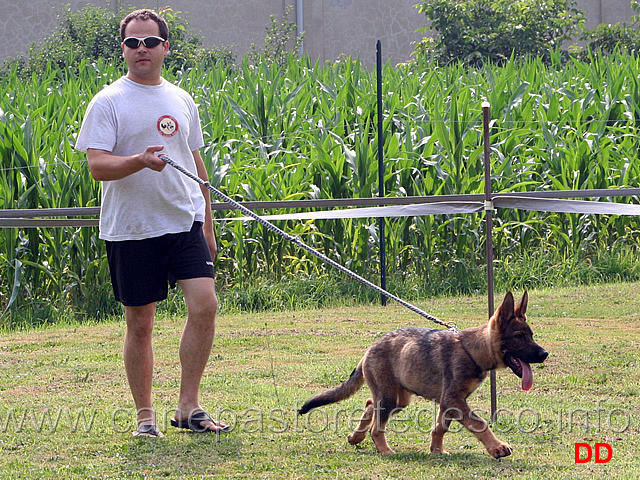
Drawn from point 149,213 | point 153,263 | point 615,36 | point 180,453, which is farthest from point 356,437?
point 615,36

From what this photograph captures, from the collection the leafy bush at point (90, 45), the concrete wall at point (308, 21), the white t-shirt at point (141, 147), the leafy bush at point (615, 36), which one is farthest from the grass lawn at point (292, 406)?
the concrete wall at point (308, 21)

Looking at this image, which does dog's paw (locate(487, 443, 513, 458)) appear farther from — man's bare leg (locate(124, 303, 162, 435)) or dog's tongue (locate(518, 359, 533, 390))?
man's bare leg (locate(124, 303, 162, 435))

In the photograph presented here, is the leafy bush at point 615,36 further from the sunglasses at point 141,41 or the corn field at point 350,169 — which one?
the sunglasses at point 141,41

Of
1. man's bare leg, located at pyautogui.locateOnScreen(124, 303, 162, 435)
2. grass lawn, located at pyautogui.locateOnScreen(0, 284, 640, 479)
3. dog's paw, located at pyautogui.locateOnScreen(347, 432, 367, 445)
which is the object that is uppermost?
man's bare leg, located at pyautogui.locateOnScreen(124, 303, 162, 435)

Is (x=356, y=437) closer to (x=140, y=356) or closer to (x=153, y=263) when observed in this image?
(x=140, y=356)

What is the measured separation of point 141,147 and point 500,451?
6.80ft

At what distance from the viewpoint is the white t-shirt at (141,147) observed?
15.1 feet

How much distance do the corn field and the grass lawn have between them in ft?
3.62

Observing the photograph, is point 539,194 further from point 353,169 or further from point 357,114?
point 357,114

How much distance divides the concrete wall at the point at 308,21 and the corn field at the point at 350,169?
10130 mm

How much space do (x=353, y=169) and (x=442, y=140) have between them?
3.71 feet

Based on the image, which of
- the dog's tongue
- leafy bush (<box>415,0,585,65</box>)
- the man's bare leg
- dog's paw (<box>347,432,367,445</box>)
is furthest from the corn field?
leafy bush (<box>415,0,585,65</box>)

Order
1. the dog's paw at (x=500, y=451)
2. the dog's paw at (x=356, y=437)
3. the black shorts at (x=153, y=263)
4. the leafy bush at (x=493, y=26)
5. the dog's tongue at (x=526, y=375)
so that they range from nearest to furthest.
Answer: the dog's tongue at (x=526, y=375), the dog's paw at (x=500, y=451), the dog's paw at (x=356, y=437), the black shorts at (x=153, y=263), the leafy bush at (x=493, y=26)

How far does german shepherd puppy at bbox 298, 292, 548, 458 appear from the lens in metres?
4.19
